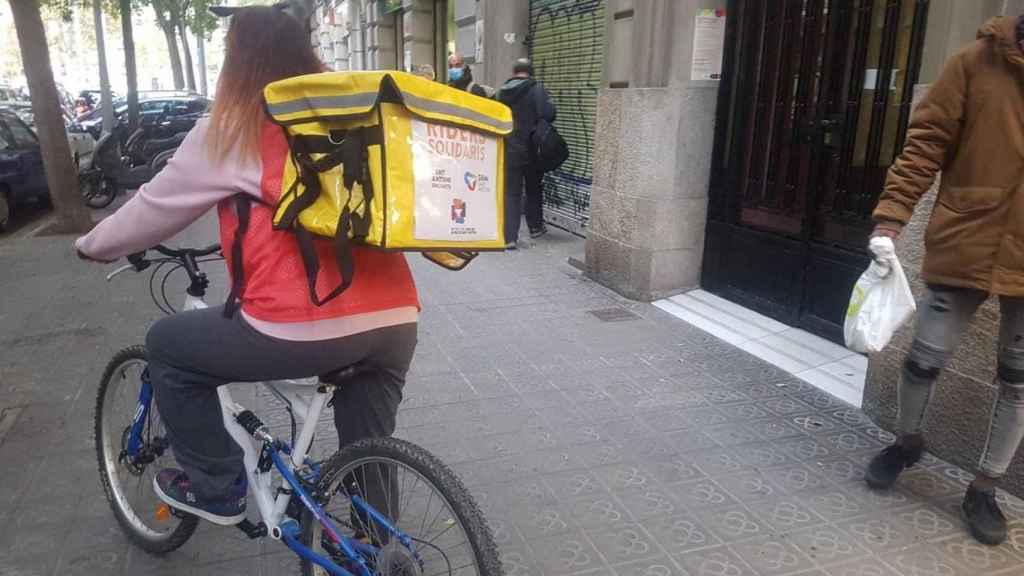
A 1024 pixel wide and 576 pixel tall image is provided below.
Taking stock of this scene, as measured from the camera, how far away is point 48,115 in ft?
29.9

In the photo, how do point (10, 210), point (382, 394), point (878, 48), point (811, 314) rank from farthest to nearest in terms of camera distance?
point (10, 210), point (811, 314), point (878, 48), point (382, 394)

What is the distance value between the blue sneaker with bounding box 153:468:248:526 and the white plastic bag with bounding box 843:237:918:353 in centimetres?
227

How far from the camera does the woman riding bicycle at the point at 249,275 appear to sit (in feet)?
6.80

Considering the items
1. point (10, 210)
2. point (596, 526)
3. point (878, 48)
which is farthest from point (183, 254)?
point (10, 210)

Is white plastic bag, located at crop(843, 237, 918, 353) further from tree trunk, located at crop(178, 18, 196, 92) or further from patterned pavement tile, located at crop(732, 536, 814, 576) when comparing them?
tree trunk, located at crop(178, 18, 196, 92)

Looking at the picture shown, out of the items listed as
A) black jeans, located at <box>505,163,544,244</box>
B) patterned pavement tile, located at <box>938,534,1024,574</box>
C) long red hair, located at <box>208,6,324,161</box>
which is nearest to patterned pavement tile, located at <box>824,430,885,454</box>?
patterned pavement tile, located at <box>938,534,1024,574</box>

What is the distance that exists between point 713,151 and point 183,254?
4.56 metres

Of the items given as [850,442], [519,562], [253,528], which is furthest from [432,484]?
[850,442]

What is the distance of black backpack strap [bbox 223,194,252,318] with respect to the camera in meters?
2.09

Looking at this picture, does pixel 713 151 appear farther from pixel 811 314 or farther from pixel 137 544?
pixel 137 544

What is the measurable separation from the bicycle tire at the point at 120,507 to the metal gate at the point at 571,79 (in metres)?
6.08

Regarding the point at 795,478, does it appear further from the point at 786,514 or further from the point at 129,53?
the point at 129,53

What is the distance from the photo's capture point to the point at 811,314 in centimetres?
532

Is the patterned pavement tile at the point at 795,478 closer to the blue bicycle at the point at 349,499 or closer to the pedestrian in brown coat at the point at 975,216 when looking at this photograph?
the pedestrian in brown coat at the point at 975,216
